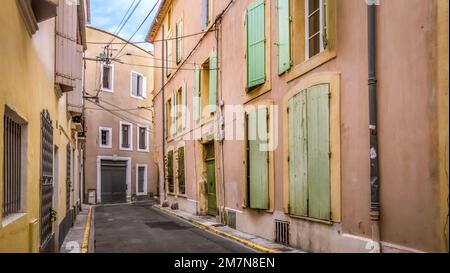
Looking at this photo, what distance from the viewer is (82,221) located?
632 inches

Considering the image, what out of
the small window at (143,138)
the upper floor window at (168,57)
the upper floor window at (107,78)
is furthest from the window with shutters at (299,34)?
the small window at (143,138)

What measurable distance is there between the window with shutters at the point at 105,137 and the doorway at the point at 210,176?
44.9ft

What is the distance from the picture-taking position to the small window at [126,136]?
2905 centimetres

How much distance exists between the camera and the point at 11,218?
493cm

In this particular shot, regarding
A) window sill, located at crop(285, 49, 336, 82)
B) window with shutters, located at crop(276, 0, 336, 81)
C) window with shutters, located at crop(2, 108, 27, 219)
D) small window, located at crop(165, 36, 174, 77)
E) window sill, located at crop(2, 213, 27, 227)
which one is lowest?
window sill, located at crop(2, 213, 27, 227)

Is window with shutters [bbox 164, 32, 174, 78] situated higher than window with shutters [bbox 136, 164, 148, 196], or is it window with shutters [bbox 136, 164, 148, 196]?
window with shutters [bbox 164, 32, 174, 78]

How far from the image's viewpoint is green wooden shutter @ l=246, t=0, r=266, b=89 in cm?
1054

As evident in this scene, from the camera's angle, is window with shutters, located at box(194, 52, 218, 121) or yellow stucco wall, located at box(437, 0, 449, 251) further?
window with shutters, located at box(194, 52, 218, 121)

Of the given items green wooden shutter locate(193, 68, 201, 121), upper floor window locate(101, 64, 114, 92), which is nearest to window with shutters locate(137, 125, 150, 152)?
upper floor window locate(101, 64, 114, 92)

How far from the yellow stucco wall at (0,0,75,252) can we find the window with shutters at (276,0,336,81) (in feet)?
14.1

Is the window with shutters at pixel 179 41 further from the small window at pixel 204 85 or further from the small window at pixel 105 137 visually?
the small window at pixel 105 137

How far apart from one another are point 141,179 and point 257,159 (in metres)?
20.8

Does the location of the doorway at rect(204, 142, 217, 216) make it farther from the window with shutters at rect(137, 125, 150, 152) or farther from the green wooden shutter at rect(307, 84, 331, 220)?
the window with shutters at rect(137, 125, 150, 152)
